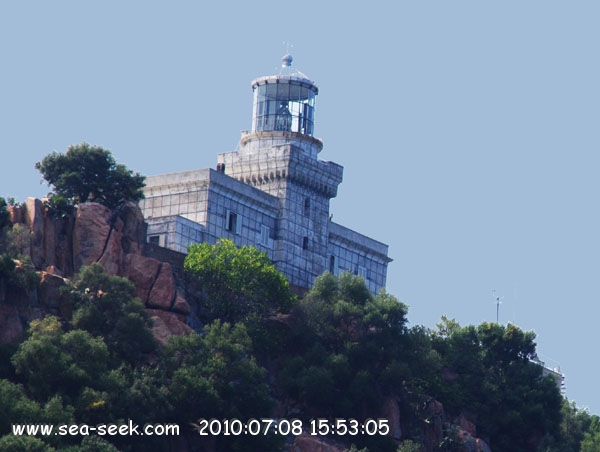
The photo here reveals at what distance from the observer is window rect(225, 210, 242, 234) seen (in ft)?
394

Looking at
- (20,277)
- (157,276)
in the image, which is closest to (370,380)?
(157,276)

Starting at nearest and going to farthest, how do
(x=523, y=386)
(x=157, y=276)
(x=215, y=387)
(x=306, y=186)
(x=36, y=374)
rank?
(x=36, y=374)
(x=215, y=387)
(x=157, y=276)
(x=523, y=386)
(x=306, y=186)

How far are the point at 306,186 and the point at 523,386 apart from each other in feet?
73.2

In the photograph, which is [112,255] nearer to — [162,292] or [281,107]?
[162,292]

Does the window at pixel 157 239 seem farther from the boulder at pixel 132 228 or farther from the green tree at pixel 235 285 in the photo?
the green tree at pixel 235 285

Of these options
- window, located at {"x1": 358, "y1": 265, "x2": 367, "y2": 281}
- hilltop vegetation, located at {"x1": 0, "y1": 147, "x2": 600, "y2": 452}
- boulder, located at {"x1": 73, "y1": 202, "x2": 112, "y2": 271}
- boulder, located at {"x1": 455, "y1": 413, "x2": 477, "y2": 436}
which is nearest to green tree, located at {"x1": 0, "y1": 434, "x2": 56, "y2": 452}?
hilltop vegetation, located at {"x1": 0, "y1": 147, "x2": 600, "y2": 452}

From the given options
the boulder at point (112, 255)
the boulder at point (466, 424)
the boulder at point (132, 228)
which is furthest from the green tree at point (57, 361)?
the boulder at point (466, 424)

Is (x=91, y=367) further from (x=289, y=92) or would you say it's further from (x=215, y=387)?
(x=289, y=92)

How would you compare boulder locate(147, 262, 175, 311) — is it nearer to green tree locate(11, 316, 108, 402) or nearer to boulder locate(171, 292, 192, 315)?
boulder locate(171, 292, 192, 315)

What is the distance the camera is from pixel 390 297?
109875mm

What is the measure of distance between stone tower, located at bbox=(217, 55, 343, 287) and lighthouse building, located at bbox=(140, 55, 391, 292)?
69mm

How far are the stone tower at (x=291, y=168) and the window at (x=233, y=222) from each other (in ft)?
12.1

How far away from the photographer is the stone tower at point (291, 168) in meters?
124

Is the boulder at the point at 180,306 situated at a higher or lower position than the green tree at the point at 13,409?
higher
